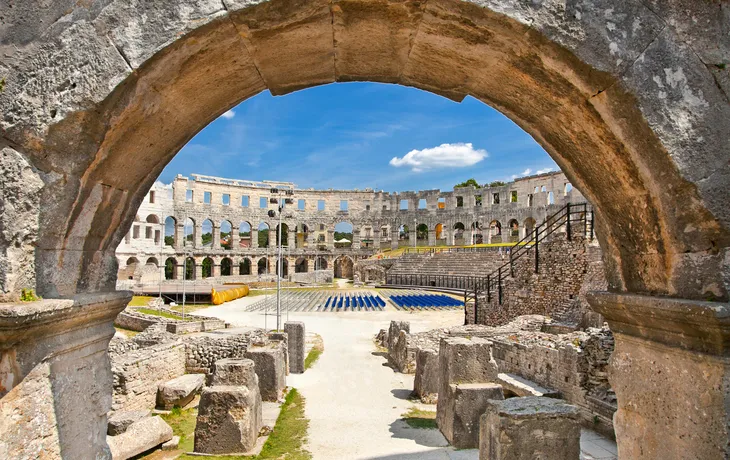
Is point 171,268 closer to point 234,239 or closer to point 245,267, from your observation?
point 234,239

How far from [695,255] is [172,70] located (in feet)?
8.51

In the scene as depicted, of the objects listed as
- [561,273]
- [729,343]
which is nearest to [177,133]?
[729,343]

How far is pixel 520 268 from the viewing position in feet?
48.0

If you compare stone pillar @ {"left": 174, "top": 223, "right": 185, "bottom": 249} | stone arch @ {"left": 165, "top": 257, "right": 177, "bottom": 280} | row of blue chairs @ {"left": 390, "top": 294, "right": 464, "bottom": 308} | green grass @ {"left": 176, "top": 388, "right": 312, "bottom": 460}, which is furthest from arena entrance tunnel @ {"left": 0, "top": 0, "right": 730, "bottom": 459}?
stone arch @ {"left": 165, "top": 257, "right": 177, "bottom": 280}

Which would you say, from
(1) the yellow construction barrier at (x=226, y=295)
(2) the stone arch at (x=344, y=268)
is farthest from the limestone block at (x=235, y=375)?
(2) the stone arch at (x=344, y=268)

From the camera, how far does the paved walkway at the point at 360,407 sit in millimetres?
6672

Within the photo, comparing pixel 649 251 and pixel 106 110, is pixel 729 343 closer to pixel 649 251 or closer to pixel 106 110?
pixel 649 251

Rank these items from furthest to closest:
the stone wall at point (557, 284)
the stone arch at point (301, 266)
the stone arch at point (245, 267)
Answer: the stone arch at point (301, 266)
the stone arch at point (245, 267)
the stone wall at point (557, 284)

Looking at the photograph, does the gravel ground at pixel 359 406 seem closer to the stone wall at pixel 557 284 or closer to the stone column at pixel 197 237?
the stone wall at pixel 557 284

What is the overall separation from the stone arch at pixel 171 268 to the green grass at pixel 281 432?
3963 cm

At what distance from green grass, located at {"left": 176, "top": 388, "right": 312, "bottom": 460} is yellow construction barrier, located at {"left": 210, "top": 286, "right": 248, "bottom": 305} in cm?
2023

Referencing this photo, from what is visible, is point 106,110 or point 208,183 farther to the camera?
point 208,183

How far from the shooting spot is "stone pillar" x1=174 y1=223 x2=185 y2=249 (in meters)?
44.9

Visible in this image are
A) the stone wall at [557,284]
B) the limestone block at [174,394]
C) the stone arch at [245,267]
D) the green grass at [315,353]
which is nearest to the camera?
the limestone block at [174,394]
